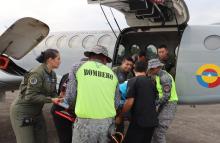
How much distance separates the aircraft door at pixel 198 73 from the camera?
7.90 metres

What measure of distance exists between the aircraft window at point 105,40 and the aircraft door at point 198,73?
86.9 inches

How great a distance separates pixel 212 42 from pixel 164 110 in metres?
2.53

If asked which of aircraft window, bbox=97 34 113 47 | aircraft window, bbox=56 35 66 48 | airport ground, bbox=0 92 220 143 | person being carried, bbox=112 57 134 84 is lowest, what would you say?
airport ground, bbox=0 92 220 143

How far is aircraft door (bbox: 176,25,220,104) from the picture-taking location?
25.9 ft

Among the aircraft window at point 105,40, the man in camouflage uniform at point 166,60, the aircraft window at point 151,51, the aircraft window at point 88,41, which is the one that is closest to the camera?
the man in camouflage uniform at point 166,60

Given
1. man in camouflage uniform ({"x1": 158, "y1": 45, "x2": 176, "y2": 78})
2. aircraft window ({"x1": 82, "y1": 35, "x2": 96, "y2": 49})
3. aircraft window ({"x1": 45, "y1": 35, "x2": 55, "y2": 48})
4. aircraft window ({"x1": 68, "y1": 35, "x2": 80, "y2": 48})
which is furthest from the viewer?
aircraft window ({"x1": 45, "y1": 35, "x2": 55, "y2": 48})

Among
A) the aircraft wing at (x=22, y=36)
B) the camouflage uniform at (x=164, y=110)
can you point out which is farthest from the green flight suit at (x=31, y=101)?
the camouflage uniform at (x=164, y=110)

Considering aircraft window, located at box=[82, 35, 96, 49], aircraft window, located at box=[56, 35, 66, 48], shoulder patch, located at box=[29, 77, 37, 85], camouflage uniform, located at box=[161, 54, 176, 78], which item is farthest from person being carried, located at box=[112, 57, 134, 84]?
aircraft window, located at box=[56, 35, 66, 48]

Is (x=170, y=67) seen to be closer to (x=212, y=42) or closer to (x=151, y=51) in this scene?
(x=212, y=42)

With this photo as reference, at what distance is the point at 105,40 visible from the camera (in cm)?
985

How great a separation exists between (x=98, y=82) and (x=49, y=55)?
4.86 ft

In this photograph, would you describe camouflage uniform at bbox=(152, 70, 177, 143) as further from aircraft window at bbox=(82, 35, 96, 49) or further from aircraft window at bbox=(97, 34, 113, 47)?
aircraft window at bbox=(82, 35, 96, 49)

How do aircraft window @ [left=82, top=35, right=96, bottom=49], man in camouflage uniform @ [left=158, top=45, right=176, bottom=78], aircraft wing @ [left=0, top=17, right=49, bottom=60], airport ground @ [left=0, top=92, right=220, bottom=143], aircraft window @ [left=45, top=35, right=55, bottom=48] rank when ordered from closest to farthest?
aircraft wing @ [left=0, top=17, right=49, bottom=60] → man in camouflage uniform @ [left=158, top=45, right=176, bottom=78] → airport ground @ [left=0, top=92, right=220, bottom=143] → aircraft window @ [left=82, top=35, right=96, bottom=49] → aircraft window @ [left=45, top=35, right=55, bottom=48]

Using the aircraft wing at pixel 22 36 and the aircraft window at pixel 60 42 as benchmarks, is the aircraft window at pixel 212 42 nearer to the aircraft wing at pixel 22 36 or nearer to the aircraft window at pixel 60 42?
the aircraft wing at pixel 22 36
